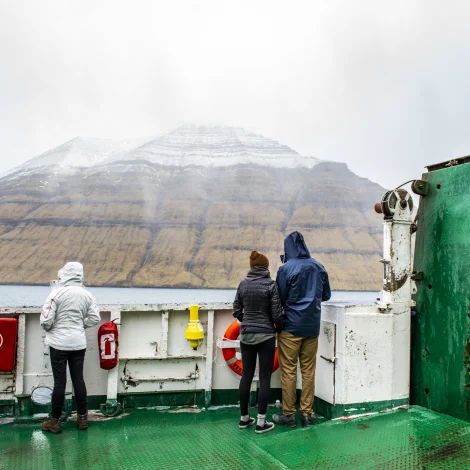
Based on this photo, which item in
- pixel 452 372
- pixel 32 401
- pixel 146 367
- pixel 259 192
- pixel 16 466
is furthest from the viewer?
pixel 259 192

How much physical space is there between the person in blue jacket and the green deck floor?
32 cm

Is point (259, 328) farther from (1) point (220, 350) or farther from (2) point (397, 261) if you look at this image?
Answer: (2) point (397, 261)

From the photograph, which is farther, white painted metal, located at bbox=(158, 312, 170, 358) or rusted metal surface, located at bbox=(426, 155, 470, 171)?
white painted metal, located at bbox=(158, 312, 170, 358)

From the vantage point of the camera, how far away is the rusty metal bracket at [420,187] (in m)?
4.42

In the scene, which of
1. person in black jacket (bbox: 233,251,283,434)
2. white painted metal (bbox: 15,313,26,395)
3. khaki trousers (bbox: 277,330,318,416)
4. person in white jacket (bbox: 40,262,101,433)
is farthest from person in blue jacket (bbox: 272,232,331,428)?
white painted metal (bbox: 15,313,26,395)

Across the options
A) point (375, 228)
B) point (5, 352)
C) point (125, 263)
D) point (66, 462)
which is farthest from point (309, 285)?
point (375, 228)

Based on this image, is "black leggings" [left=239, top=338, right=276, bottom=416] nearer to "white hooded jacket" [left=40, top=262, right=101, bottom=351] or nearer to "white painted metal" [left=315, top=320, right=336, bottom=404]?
"white painted metal" [left=315, top=320, right=336, bottom=404]

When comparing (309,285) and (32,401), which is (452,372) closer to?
(309,285)

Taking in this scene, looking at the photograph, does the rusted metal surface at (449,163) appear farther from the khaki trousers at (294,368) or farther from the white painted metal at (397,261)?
the khaki trousers at (294,368)

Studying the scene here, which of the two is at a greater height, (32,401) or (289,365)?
(289,365)

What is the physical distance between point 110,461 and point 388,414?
2.36 metres

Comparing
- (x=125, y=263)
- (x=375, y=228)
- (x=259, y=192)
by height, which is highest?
(x=259, y=192)

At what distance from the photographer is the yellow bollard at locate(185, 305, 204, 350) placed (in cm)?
480

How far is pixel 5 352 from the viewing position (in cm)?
447
